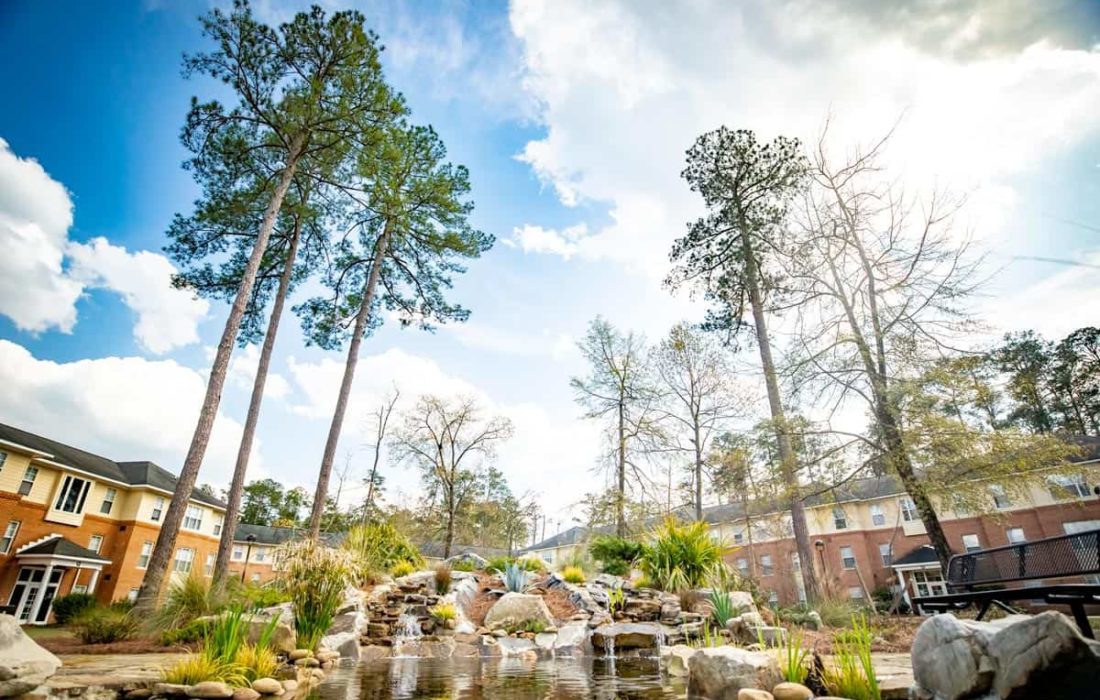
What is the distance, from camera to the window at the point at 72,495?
1945cm

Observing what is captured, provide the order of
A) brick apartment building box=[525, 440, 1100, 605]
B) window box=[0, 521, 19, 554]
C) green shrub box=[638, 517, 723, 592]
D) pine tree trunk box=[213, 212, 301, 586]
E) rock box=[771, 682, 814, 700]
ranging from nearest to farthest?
rock box=[771, 682, 814, 700] → green shrub box=[638, 517, 723, 592] → pine tree trunk box=[213, 212, 301, 586] → window box=[0, 521, 19, 554] → brick apartment building box=[525, 440, 1100, 605]

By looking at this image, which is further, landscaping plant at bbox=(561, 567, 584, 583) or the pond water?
landscaping plant at bbox=(561, 567, 584, 583)

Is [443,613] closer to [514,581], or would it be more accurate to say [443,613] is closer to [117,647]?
[514,581]

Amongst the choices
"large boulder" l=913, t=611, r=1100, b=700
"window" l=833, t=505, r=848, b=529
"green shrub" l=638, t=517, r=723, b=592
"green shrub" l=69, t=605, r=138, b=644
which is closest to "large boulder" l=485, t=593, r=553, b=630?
"green shrub" l=638, t=517, r=723, b=592

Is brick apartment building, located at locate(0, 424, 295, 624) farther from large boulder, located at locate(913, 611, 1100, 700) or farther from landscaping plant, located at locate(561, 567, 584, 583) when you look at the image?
large boulder, located at locate(913, 611, 1100, 700)

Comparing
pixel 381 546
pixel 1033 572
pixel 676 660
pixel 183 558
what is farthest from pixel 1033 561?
pixel 183 558

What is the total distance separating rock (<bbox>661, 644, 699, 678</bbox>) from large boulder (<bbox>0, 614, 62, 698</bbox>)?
17.4 ft

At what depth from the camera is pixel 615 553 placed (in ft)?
38.2

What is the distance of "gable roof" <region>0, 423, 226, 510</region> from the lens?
18.5 m

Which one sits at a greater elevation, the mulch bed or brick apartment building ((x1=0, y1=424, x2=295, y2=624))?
brick apartment building ((x1=0, y1=424, x2=295, y2=624))

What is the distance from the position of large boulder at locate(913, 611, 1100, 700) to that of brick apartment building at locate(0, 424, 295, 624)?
58.8ft

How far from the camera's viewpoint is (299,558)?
19.0 ft

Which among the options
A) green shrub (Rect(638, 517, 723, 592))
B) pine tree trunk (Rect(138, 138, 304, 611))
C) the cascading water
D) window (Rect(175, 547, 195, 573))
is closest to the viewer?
pine tree trunk (Rect(138, 138, 304, 611))

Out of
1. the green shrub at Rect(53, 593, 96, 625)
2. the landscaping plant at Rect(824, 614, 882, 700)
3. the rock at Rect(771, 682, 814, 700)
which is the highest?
the landscaping plant at Rect(824, 614, 882, 700)
